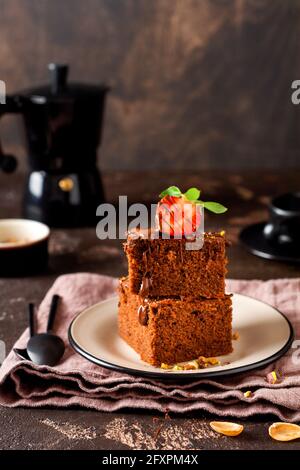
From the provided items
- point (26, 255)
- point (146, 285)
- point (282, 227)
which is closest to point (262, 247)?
point (282, 227)

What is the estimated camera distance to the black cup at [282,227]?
6.73 feet

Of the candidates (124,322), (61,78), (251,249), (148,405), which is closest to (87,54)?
(61,78)

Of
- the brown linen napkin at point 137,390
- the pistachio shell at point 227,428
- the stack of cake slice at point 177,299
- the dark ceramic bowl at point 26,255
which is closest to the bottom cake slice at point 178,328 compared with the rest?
the stack of cake slice at point 177,299

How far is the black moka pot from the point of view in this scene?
7.50 ft

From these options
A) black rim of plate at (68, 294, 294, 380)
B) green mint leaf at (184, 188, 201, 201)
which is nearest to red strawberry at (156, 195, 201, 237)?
green mint leaf at (184, 188, 201, 201)

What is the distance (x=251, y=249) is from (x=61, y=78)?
756 mm

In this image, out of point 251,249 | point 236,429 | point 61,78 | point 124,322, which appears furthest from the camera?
point 61,78

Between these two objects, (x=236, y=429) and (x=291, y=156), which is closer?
(x=236, y=429)

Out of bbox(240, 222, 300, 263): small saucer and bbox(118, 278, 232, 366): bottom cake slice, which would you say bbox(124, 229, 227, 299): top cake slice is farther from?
bbox(240, 222, 300, 263): small saucer

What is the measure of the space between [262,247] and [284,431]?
37.1 inches

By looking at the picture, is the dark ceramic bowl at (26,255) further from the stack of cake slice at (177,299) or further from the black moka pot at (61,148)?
the stack of cake slice at (177,299)

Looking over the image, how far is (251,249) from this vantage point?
82.9 inches

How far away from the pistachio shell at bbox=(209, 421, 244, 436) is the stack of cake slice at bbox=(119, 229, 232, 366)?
0.24 metres

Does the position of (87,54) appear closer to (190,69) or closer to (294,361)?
(190,69)
